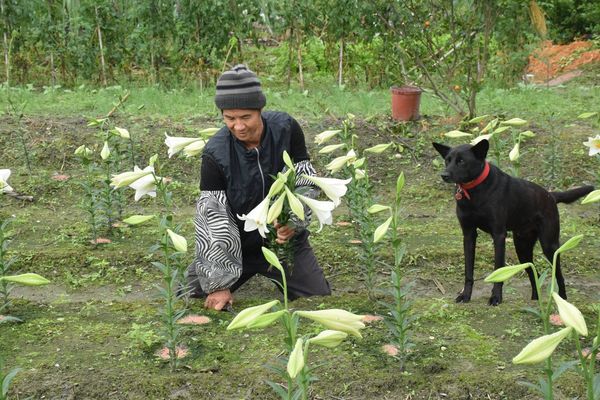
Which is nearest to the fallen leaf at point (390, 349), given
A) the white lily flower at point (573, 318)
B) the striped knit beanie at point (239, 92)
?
the striped knit beanie at point (239, 92)

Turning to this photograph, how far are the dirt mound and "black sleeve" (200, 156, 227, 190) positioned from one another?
9.36 m

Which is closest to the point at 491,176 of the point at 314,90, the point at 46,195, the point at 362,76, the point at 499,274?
the point at 499,274

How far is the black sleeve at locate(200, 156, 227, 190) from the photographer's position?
4465 millimetres

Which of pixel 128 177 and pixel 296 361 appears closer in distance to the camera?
pixel 296 361

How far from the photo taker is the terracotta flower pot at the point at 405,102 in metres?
8.23

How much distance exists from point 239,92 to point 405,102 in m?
4.31

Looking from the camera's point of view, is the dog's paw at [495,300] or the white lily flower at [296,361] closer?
the white lily flower at [296,361]

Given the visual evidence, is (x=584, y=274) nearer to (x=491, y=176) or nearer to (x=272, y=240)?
(x=491, y=176)

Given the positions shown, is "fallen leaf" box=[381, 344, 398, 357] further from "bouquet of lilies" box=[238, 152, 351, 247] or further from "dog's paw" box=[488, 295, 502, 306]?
"dog's paw" box=[488, 295, 502, 306]

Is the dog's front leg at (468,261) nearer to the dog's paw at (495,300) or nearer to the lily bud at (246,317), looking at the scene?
the dog's paw at (495,300)

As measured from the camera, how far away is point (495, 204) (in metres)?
4.32

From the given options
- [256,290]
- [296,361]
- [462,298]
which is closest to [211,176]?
[256,290]

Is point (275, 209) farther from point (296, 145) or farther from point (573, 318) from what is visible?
point (296, 145)

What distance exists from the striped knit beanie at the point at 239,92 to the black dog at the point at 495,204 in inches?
39.0
